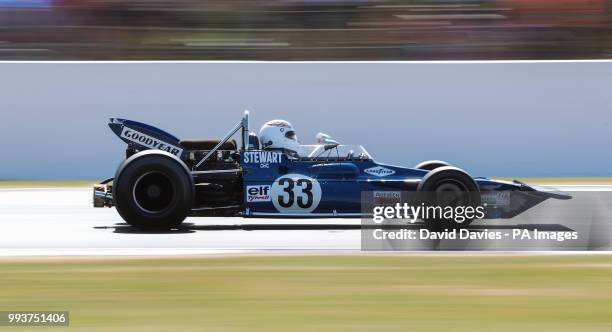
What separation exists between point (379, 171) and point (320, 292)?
3.81 meters

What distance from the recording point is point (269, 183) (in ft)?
34.8

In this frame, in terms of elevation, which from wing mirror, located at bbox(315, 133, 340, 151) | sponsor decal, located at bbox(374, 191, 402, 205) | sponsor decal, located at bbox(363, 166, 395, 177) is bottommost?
sponsor decal, located at bbox(374, 191, 402, 205)

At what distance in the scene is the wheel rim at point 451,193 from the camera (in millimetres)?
10094

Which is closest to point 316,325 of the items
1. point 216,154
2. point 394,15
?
point 216,154

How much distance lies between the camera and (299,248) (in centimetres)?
933

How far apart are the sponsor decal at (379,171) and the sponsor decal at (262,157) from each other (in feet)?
3.26

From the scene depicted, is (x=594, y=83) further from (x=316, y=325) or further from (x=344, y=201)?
(x=316, y=325)

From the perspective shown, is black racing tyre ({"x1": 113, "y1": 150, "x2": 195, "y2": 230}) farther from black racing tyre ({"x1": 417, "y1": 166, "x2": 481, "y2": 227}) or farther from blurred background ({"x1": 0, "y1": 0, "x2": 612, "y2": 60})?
blurred background ({"x1": 0, "y1": 0, "x2": 612, "y2": 60})

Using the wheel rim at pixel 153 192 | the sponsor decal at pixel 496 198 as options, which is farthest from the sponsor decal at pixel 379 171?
the wheel rim at pixel 153 192

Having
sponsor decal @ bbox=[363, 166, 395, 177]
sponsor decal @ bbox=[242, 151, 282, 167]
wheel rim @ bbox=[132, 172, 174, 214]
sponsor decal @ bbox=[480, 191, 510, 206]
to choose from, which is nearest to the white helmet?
sponsor decal @ bbox=[242, 151, 282, 167]

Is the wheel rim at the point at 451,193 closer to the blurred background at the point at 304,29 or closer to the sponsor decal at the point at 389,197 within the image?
the sponsor decal at the point at 389,197

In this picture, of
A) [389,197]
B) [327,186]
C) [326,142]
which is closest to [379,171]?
[389,197]

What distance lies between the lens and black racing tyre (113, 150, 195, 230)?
33.9ft

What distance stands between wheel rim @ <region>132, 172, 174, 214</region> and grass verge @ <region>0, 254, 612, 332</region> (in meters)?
2.04
